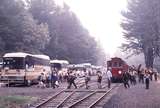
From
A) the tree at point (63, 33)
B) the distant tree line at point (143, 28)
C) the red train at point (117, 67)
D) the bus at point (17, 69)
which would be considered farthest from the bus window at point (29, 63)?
the tree at point (63, 33)

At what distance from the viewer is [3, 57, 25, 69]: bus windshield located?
39562mm

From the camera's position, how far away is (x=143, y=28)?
2426 inches

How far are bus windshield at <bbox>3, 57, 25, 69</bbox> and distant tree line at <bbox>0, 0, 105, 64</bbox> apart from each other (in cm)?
2249

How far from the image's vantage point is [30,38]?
68.5 m

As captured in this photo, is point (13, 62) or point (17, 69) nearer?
point (17, 69)

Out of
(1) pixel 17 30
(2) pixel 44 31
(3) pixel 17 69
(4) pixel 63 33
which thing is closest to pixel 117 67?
(3) pixel 17 69

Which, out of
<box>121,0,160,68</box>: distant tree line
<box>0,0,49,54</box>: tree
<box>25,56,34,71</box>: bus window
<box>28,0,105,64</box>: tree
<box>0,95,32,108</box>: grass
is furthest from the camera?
<box>28,0,105,64</box>: tree

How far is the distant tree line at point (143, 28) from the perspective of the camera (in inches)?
2203

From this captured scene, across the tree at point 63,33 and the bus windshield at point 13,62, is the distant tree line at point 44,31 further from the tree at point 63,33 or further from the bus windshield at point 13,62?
the bus windshield at point 13,62

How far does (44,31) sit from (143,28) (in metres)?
18.9

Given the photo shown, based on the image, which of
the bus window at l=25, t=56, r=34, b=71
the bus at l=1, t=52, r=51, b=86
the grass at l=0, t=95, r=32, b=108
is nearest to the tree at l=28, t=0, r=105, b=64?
the bus window at l=25, t=56, r=34, b=71

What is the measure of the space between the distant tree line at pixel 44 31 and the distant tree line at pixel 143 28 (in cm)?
1482

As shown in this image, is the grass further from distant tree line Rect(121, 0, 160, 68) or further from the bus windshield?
distant tree line Rect(121, 0, 160, 68)

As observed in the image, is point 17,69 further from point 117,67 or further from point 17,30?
point 17,30
